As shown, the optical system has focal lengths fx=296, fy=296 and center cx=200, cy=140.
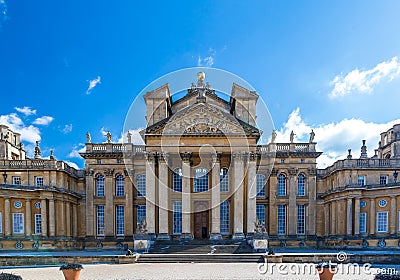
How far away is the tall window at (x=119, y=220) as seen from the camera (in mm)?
33125

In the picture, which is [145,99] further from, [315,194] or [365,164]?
[365,164]

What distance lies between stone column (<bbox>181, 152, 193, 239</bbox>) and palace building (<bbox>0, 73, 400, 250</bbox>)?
0.10m

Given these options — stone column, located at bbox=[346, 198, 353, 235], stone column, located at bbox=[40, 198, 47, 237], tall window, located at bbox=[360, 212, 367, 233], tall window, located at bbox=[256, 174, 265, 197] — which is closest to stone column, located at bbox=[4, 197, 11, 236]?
stone column, located at bbox=[40, 198, 47, 237]

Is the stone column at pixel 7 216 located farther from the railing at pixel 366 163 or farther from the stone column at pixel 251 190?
the railing at pixel 366 163

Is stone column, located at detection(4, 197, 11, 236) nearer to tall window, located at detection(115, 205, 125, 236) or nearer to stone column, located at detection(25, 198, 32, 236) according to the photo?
stone column, located at detection(25, 198, 32, 236)

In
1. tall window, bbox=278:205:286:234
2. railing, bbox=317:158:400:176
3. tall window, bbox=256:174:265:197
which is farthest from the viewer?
tall window, bbox=256:174:265:197

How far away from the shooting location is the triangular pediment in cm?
2914

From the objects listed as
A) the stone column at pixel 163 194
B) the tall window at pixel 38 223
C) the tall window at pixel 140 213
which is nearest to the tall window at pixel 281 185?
the stone column at pixel 163 194

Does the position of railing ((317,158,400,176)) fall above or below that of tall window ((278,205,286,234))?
above

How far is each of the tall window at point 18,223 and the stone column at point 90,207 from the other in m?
6.21

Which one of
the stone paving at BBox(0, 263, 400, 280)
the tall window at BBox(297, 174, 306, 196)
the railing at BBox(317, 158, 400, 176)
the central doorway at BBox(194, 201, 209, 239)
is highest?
the railing at BBox(317, 158, 400, 176)

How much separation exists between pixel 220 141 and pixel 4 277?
894 inches

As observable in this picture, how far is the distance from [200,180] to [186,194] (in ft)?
10.8

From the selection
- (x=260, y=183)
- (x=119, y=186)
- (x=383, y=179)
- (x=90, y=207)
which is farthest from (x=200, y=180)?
(x=383, y=179)
